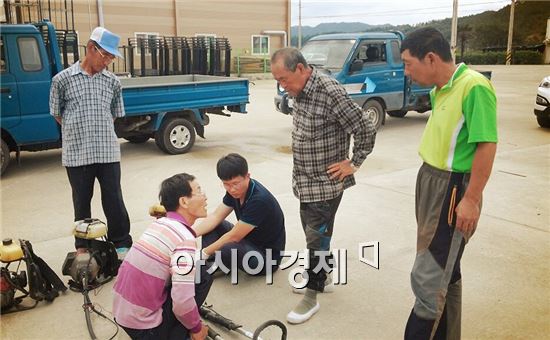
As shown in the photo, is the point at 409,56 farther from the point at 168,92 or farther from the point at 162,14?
the point at 162,14

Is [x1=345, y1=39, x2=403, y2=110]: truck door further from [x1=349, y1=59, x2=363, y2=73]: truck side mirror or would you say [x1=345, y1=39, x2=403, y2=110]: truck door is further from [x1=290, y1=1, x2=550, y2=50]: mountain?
[x1=290, y1=1, x2=550, y2=50]: mountain

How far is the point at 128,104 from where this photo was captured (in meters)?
6.83

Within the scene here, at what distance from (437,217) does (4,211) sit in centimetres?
460

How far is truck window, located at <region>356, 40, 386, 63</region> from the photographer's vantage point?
9.39 metres

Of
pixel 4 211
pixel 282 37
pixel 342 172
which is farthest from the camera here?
pixel 282 37

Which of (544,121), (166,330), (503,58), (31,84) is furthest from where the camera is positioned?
(503,58)

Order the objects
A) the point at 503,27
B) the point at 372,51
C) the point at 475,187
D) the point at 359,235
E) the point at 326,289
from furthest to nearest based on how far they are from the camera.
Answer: the point at 503,27 → the point at 372,51 → the point at 359,235 → the point at 326,289 → the point at 475,187

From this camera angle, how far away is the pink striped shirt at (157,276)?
2107mm

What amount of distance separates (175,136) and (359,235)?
4.12 meters

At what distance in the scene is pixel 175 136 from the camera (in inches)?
297

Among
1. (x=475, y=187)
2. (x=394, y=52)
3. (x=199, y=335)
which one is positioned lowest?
(x=199, y=335)

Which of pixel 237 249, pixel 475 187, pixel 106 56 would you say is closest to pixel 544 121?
pixel 237 249

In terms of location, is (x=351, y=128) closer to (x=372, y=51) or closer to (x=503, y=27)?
(x=372, y=51)

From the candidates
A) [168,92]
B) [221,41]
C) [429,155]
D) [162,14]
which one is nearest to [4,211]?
[168,92]
